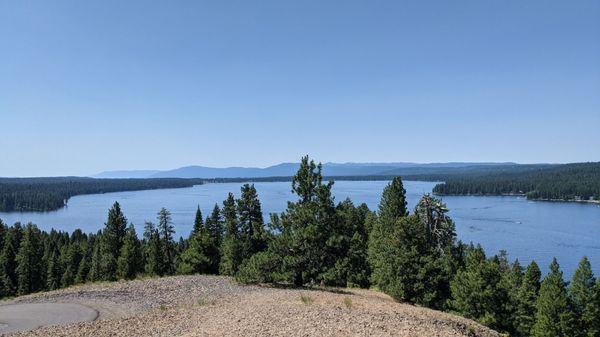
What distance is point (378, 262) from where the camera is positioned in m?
38.7

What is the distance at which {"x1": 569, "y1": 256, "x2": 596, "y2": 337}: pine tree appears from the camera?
39562 millimetres

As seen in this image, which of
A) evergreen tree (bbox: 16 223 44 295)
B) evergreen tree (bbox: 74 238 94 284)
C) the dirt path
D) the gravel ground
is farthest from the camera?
evergreen tree (bbox: 74 238 94 284)

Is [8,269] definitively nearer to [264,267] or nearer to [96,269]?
[96,269]

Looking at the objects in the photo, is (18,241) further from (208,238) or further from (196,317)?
(196,317)

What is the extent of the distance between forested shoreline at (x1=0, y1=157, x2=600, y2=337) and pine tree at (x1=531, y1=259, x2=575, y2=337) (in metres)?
0.08

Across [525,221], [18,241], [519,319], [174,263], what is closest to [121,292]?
[519,319]

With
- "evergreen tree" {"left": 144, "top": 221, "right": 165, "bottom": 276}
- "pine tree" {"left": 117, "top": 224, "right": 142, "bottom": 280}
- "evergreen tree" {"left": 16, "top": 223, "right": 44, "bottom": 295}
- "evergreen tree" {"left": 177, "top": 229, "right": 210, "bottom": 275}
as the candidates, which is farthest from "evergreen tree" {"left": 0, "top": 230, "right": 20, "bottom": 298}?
"evergreen tree" {"left": 177, "top": 229, "right": 210, "bottom": 275}

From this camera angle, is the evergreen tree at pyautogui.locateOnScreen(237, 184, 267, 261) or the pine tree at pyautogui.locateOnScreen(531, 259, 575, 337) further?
the evergreen tree at pyautogui.locateOnScreen(237, 184, 267, 261)

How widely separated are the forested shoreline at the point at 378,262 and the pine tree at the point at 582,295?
0.08m

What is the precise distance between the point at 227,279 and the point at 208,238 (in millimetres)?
22872

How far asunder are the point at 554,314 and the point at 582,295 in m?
4.25

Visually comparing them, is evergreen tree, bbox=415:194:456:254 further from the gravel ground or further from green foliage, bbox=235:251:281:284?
the gravel ground

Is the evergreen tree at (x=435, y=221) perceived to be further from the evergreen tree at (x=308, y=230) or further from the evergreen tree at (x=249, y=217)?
the evergreen tree at (x=249, y=217)

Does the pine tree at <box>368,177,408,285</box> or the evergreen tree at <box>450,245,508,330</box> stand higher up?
the pine tree at <box>368,177,408,285</box>
